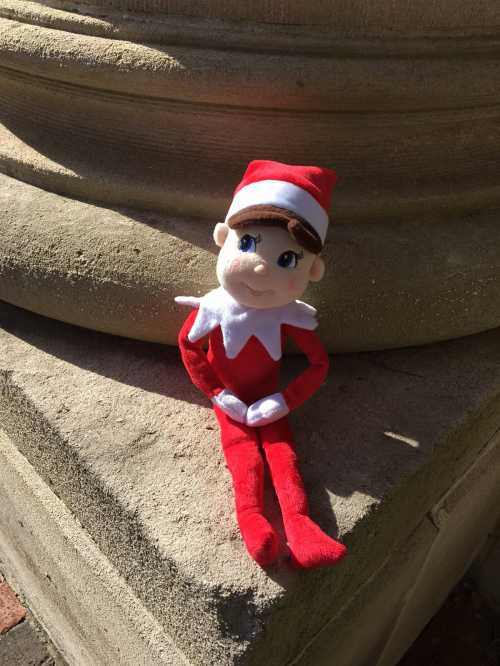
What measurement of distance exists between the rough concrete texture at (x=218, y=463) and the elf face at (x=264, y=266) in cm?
→ 40

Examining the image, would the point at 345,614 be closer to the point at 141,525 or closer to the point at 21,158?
the point at 141,525

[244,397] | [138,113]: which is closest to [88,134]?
[138,113]

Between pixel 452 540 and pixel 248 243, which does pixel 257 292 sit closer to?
pixel 248 243

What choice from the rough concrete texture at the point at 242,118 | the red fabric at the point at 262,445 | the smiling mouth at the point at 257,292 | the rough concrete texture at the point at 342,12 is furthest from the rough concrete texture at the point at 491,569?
the rough concrete texture at the point at 342,12

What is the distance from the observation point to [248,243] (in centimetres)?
143

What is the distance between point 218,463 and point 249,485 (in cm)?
17

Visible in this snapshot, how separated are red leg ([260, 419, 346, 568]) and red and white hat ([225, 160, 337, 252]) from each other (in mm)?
463

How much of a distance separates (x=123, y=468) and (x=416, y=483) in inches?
29.4

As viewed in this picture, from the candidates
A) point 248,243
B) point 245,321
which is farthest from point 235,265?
point 245,321

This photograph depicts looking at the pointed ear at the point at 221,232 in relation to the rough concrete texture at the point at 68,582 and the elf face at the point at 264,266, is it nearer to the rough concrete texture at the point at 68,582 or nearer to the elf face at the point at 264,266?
the elf face at the point at 264,266

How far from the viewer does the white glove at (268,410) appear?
1.54m

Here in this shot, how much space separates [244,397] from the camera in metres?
1.63

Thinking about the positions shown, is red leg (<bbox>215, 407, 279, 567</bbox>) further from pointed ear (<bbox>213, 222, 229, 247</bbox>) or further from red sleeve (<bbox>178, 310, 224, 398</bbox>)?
pointed ear (<bbox>213, 222, 229, 247</bbox>)

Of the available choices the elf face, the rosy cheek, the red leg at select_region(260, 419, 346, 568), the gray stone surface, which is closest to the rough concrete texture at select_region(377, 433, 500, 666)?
the red leg at select_region(260, 419, 346, 568)
